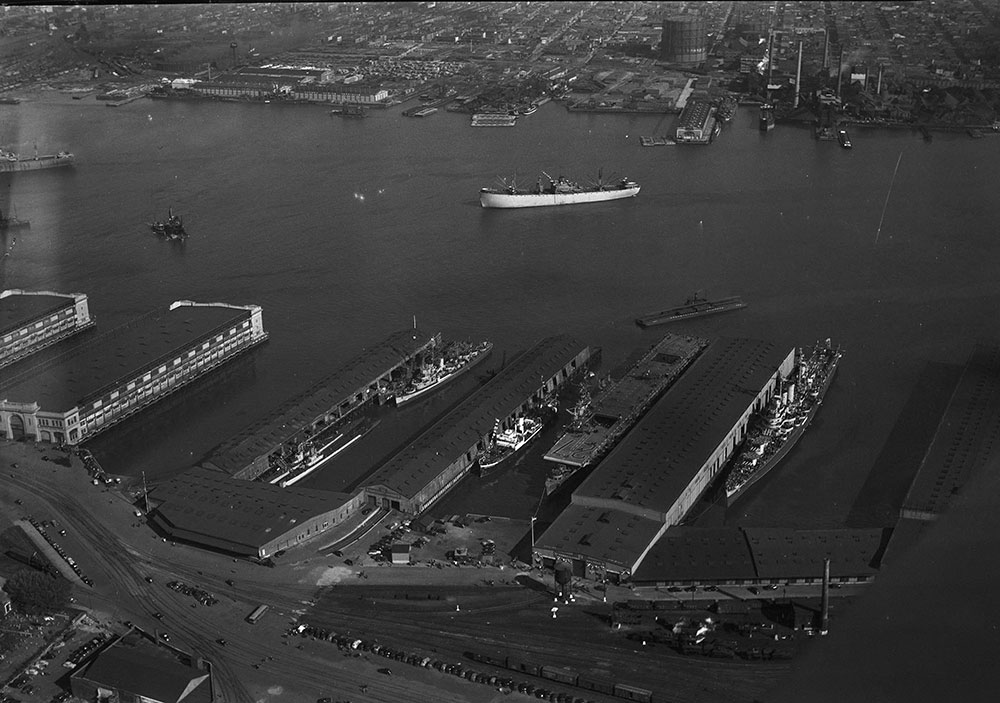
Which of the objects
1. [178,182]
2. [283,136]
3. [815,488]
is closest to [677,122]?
[283,136]

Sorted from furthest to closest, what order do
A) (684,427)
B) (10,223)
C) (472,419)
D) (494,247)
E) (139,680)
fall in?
(494,247) → (10,223) → (472,419) → (684,427) → (139,680)

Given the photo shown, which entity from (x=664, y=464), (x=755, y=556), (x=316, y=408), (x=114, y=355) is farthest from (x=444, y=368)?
(x=755, y=556)

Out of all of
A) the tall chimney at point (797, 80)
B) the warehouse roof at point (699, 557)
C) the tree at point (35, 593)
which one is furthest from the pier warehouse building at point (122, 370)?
the tall chimney at point (797, 80)

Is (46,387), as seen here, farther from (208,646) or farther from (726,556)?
(726,556)

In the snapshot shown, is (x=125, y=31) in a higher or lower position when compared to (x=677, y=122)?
higher

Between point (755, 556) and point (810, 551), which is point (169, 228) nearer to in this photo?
point (755, 556)

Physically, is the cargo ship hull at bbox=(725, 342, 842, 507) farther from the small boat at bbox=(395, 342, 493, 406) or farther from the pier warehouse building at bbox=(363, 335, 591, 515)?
the small boat at bbox=(395, 342, 493, 406)

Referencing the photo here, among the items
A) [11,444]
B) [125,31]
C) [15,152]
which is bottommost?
[11,444]
